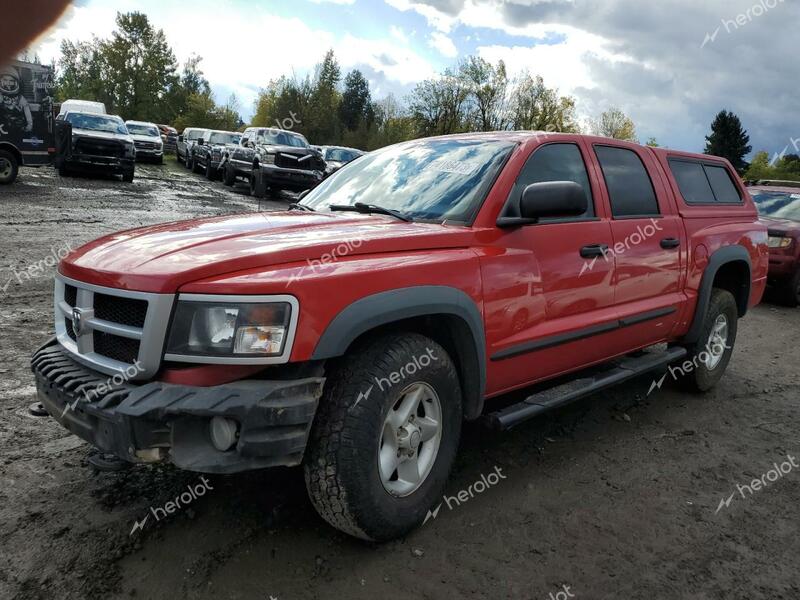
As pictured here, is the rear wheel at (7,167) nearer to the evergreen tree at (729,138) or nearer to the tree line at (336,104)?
the tree line at (336,104)

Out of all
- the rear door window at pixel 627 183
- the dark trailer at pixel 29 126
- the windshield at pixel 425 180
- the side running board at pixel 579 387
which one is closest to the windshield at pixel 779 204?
the side running board at pixel 579 387

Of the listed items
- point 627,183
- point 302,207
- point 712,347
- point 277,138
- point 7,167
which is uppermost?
point 627,183

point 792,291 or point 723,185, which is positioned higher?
point 723,185

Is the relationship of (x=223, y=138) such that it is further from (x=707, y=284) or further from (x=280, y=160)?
(x=707, y=284)

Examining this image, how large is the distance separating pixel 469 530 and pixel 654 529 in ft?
3.02

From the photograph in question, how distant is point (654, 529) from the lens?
121 inches

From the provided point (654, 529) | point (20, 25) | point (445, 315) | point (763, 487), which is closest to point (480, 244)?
point (445, 315)

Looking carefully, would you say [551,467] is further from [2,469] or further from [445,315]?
[2,469]

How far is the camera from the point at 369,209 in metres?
3.50

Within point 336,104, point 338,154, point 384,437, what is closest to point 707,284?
point 384,437
